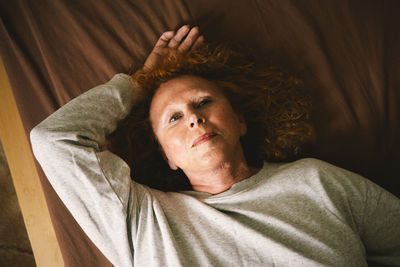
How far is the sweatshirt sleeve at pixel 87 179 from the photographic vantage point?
88cm

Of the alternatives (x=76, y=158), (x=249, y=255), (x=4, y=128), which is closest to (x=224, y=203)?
(x=249, y=255)

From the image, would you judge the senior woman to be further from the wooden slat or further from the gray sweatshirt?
the wooden slat

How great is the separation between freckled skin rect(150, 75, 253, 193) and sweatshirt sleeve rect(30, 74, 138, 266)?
21 cm

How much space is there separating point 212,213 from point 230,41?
2.75 feet

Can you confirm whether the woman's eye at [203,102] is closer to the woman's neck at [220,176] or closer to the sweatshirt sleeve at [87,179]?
the woman's neck at [220,176]

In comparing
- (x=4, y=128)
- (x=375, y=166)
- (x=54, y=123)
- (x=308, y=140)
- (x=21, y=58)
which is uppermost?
(x=21, y=58)

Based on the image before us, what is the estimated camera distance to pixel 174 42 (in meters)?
1.25

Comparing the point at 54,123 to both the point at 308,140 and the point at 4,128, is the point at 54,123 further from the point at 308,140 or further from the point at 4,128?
the point at 308,140

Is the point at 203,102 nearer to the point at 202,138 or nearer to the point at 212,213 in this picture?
the point at 202,138

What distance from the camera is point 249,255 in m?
0.86

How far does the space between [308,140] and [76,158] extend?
99 cm

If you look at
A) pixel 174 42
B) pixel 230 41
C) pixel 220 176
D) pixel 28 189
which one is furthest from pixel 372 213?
pixel 28 189

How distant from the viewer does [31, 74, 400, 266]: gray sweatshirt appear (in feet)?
2.84

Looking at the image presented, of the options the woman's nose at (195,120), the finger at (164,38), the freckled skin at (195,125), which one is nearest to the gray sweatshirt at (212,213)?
the freckled skin at (195,125)
